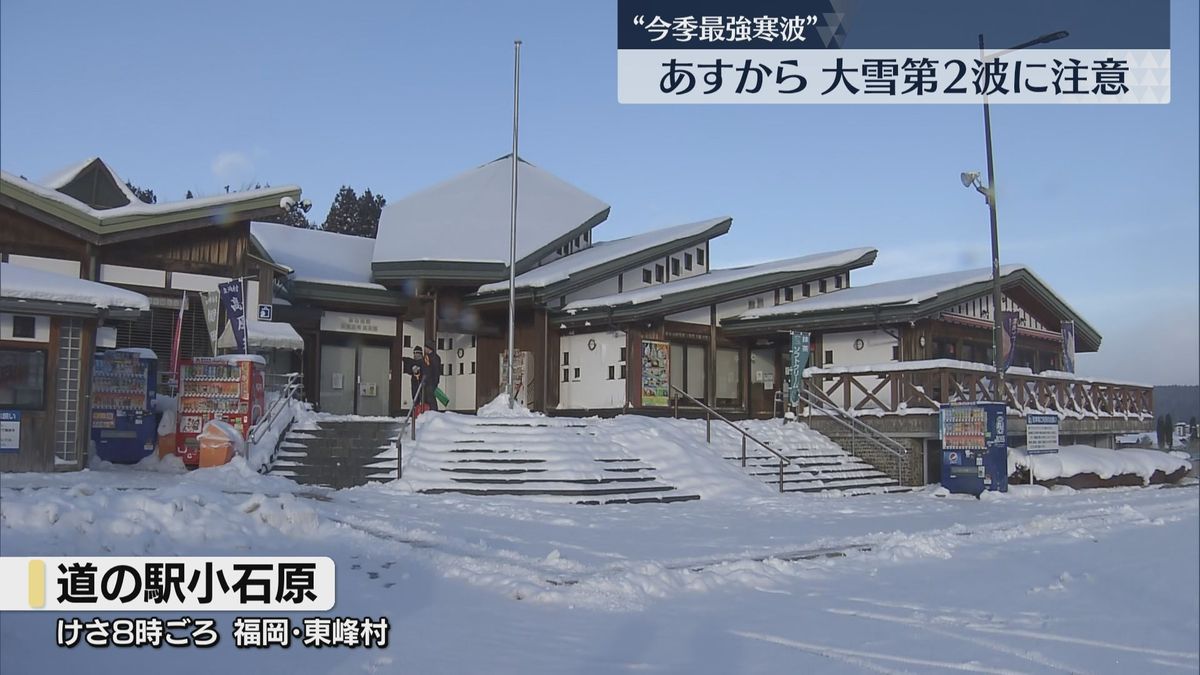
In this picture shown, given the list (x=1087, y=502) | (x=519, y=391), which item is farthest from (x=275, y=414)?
(x=1087, y=502)

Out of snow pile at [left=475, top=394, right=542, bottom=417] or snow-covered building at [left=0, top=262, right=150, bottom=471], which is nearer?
snow-covered building at [left=0, top=262, right=150, bottom=471]

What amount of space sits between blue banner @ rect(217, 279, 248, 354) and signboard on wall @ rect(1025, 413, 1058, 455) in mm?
18317

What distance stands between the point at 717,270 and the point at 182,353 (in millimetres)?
Answer: 24828

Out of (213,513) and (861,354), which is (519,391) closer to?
(861,354)

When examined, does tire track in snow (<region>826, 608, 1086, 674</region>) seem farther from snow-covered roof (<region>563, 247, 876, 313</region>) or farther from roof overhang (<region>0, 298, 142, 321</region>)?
snow-covered roof (<region>563, 247, 876, 313</region>)

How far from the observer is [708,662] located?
613 centimetres

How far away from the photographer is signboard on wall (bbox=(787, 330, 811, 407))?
75.7 feet

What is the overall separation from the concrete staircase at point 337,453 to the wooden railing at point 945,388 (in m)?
10.5

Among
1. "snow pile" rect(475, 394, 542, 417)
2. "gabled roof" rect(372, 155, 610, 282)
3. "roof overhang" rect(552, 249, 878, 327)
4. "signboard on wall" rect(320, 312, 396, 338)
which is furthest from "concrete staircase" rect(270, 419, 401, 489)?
"gabled roof" rect(372, 155, 610, 282)

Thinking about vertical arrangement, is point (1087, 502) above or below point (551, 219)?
below

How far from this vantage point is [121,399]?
4.11 meters

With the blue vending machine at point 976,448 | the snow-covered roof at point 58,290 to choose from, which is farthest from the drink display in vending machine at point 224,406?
the blue vending machine at point 976,448

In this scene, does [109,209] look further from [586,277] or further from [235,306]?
[586,277]
